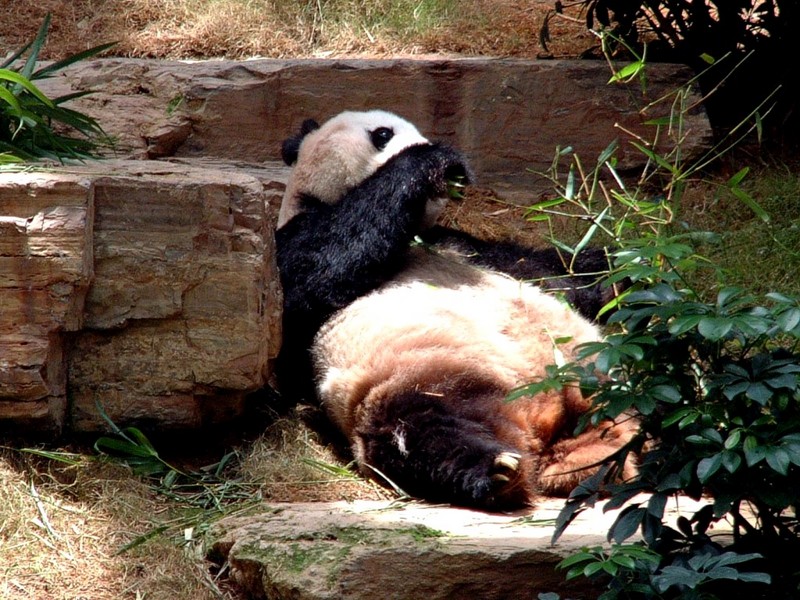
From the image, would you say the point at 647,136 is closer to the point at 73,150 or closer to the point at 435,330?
the point at 435,330

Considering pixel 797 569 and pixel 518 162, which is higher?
pixel 518 162

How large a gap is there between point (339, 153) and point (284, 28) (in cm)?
181

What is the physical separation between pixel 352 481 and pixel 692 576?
1.53 metres

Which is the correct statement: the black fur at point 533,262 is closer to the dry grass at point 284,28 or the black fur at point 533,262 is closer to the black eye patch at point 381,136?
the black eye patch at point 381,136

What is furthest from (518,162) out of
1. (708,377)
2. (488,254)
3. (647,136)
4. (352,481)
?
(708,377)

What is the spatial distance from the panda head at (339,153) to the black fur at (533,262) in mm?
433

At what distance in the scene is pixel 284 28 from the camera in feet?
19.1

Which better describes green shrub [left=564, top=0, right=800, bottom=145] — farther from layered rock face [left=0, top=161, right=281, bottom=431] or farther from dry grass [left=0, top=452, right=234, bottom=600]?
dry grass [left=0, top=452, right=234, bottom=600]

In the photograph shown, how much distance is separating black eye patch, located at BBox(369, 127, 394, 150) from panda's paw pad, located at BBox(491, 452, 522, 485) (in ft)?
6.24

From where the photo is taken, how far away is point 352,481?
3.39m

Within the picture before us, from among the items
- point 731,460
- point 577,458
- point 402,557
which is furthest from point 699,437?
point 577,458

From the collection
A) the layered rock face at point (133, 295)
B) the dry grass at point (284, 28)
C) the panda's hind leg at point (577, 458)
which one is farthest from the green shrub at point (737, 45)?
the panda's hind leg at point (577, 458)

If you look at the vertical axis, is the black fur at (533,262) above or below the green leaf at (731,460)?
below

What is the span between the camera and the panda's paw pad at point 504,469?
2.96m
